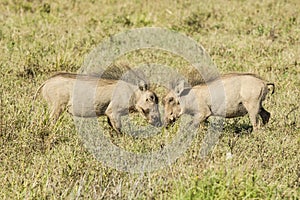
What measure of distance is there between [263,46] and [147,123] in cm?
381

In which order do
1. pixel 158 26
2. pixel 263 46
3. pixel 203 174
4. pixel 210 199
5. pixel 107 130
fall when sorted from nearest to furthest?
1. pixel 210 199
2. pixel 203 174
3. pixel 107 130
4. pixel 263 46
5. pixel 158 26

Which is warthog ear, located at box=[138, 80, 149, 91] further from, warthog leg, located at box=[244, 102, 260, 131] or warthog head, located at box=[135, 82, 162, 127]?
warthog leg, located at box=[244, 102, 260, 131]

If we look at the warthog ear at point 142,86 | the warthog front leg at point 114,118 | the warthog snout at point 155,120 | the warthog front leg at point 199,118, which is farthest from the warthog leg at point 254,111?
the warthog front leg at point 114,118

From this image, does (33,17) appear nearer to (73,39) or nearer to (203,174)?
(73,39)

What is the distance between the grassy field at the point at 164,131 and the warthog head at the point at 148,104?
1.94 feet

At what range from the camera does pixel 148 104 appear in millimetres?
5910

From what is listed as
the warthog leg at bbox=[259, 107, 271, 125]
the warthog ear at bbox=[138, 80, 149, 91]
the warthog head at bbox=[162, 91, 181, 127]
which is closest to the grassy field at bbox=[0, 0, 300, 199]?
the warthog leg at bbox=[259, 107, 271, 125]

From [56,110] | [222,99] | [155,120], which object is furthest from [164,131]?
[56,110]

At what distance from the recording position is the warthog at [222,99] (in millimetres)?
5801

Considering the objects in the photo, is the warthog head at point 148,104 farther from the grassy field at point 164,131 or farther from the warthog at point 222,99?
the grassy field at point 164,131

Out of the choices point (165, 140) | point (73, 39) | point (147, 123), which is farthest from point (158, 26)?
point (165, 140)

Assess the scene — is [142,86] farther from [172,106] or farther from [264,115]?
[264,115]

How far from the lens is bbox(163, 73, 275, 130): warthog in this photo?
228 inches

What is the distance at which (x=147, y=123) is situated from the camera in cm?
602
